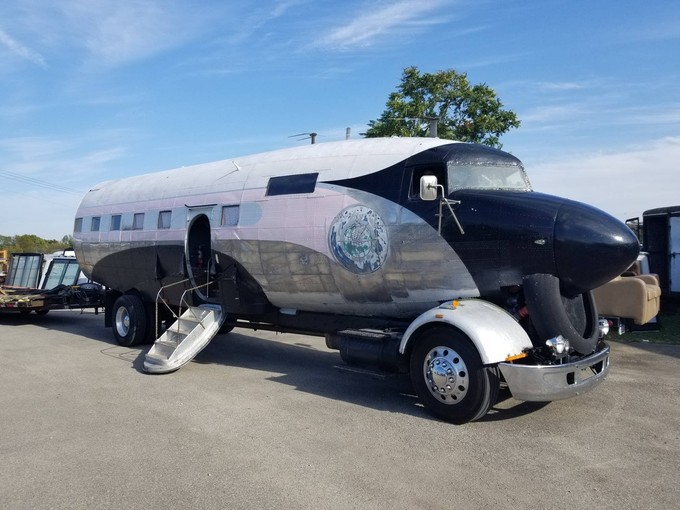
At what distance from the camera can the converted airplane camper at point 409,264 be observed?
20.8 ft

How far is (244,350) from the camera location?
1136cm

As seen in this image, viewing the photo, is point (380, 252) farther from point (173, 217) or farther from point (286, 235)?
point (173, 217)

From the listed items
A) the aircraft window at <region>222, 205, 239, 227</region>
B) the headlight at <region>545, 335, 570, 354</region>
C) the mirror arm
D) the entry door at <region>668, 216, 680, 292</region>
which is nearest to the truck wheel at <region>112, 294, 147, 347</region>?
the aircraft window at <region>222, 205, 239, 227</region>

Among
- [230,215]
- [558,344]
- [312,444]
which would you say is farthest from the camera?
[230,215]

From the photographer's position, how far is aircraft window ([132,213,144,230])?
11594 mm

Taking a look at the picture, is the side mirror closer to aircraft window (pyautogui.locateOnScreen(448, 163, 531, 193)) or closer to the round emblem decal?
aircraft window (pyautogui.locateOnScreen(448, 163, 531, 193))

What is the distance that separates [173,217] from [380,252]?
196 inches

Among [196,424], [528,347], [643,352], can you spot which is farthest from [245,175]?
[643,352]

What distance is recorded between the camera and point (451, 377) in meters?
6.39

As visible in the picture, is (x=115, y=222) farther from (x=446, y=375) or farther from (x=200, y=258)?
(x=446, y=375)

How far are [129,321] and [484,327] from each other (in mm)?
8291

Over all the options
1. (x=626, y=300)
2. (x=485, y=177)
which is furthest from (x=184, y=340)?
(x=626, y=300)

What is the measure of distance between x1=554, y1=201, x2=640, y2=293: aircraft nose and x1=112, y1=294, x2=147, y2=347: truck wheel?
28.3 feet

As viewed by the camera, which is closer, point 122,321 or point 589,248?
point 589,248
